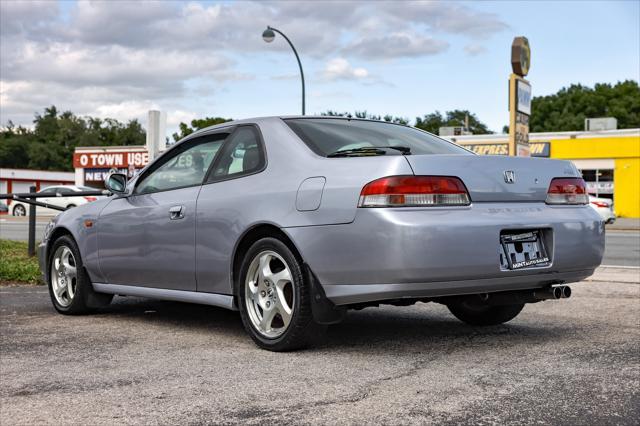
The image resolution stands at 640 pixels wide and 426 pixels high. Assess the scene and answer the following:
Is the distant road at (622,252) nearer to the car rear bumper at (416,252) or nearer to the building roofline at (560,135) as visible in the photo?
the car rear bumper at (416,252)

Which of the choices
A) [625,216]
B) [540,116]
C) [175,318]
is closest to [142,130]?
[540,116]

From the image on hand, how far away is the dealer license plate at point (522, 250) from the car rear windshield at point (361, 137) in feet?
2.49

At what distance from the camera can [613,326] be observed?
5898 mm

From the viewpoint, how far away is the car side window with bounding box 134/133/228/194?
19.2 feet

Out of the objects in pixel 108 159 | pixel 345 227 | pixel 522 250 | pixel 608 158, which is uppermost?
pixel 108 159

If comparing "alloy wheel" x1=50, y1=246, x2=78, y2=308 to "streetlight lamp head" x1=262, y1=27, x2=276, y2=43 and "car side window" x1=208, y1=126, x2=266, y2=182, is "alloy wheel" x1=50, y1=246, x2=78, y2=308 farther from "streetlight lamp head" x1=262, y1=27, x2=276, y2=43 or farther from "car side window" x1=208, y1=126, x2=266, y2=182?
"streetlight lamp head" x1=262, y1=27, x2=276, y2=43

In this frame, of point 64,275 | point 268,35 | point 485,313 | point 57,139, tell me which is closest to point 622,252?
point 485,313

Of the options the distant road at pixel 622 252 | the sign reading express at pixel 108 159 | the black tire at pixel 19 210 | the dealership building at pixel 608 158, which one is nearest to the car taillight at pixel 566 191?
the distant road at pixel 622 252

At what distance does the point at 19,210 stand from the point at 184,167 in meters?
43.2

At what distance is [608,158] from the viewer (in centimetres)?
4281

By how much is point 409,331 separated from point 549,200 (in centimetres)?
135

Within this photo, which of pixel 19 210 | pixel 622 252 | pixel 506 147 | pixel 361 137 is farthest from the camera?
pixel 19 210

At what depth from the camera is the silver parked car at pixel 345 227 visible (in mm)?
4516

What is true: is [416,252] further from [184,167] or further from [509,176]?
[184,167]
